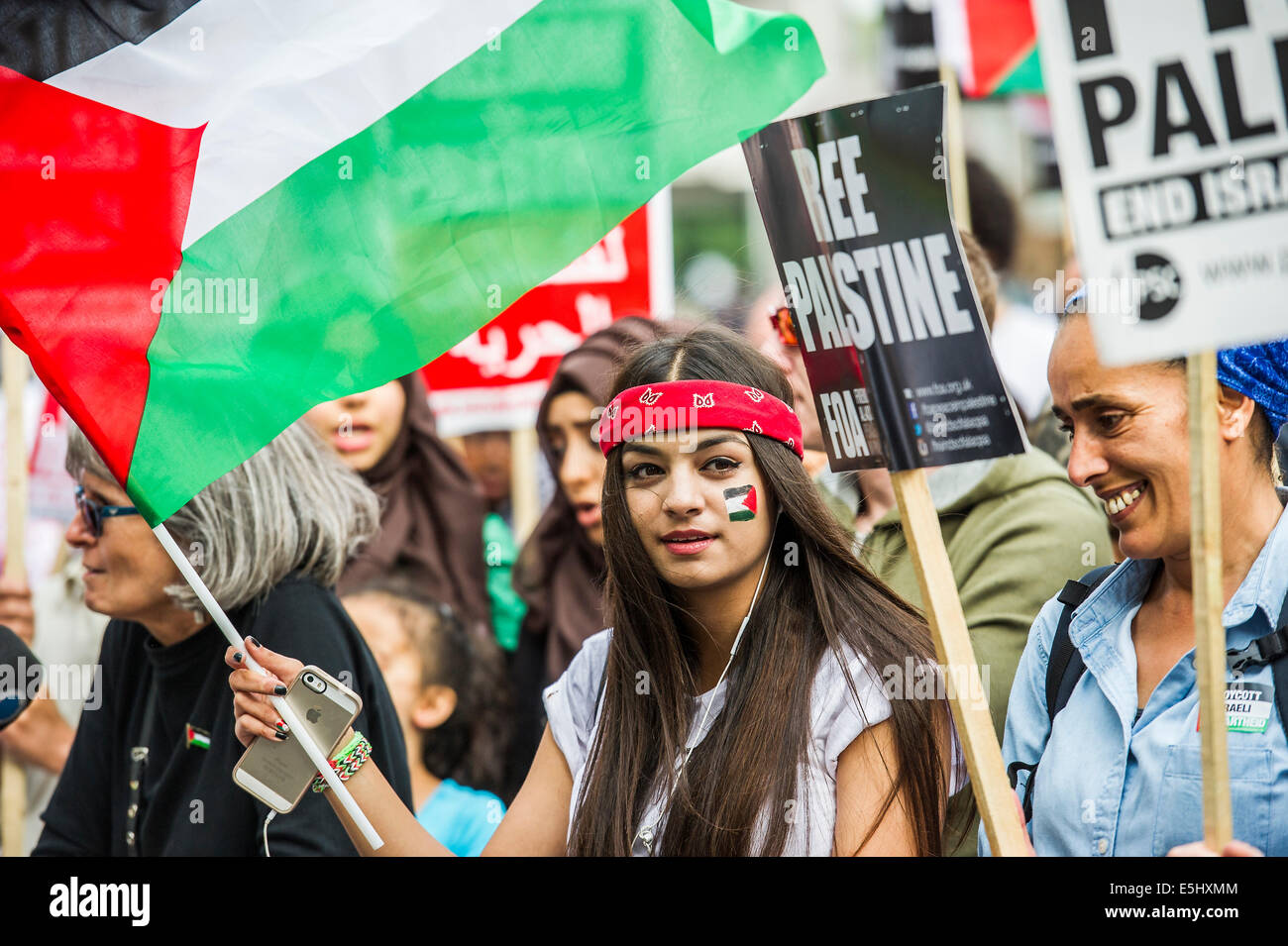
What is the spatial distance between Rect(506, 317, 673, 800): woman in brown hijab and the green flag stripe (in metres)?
1.22

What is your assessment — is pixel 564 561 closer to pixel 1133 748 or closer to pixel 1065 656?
pixel 1065 656

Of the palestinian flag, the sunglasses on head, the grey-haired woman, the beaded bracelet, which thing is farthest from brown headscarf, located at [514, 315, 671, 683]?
the palestinian flag

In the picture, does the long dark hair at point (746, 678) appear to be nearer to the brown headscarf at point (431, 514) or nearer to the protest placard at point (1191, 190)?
the protest placard at point (1191, 190)

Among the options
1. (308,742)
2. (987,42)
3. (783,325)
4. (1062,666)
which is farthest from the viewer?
(987,42)

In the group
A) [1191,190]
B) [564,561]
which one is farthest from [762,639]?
[564,561]

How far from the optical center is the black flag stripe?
2.96 meters

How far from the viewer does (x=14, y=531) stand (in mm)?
4523

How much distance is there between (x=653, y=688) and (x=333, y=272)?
3.67ft

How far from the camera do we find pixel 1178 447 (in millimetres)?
2412

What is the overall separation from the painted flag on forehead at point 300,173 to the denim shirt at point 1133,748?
1.34 m

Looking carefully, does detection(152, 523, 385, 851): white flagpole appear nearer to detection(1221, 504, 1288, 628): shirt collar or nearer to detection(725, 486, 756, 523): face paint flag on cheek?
detection(725, 486, 756, 523): face paint flag on cheek

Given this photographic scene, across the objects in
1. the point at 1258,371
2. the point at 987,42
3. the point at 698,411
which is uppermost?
the point at 987,42

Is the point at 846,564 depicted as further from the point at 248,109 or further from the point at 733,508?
the point at 248,109

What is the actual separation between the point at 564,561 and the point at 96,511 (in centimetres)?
176
